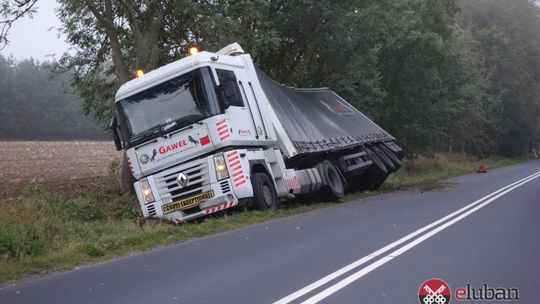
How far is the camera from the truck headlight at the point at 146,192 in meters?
12.5

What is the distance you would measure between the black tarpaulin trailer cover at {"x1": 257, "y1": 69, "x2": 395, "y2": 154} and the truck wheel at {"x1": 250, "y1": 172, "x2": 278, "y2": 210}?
146 centimetres

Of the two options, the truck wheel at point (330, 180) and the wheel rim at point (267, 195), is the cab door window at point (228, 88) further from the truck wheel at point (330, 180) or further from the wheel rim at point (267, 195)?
the truck wheel at point (330, 180)

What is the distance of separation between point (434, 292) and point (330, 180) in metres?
10.7

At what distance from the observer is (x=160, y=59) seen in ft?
63.6

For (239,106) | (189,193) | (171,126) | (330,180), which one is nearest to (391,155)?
(330,180)

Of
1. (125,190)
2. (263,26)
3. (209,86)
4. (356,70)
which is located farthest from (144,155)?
(356,70)

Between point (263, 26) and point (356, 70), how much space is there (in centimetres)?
600

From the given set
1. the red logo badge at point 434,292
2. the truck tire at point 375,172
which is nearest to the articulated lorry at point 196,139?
the red logo badge at point 434,292

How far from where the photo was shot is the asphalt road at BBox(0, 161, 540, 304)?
6.12 m

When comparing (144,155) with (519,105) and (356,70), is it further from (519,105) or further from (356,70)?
(519,105)

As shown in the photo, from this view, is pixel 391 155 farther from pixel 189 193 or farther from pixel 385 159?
pixel 189 193

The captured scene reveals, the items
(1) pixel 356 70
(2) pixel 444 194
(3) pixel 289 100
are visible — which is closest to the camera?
(3) pixel 289 100

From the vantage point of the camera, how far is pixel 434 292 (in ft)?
19.5

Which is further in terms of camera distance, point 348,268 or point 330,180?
point 330,180
